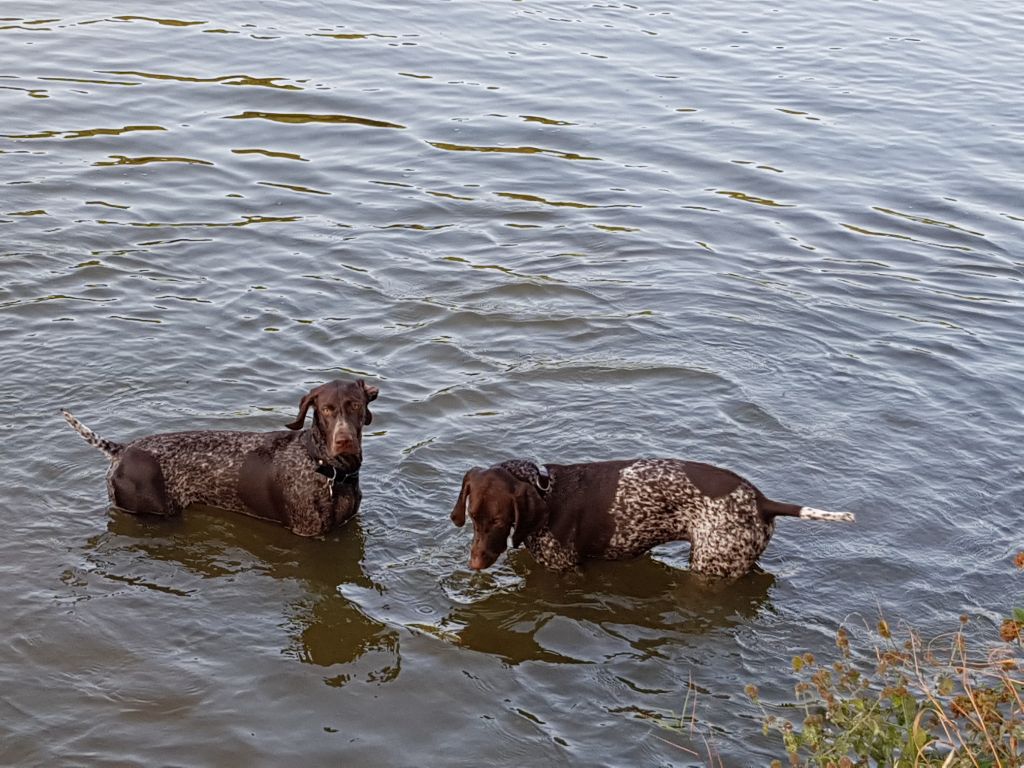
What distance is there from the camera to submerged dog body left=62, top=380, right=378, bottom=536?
8914mm

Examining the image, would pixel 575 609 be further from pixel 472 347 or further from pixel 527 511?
pixel 472 347

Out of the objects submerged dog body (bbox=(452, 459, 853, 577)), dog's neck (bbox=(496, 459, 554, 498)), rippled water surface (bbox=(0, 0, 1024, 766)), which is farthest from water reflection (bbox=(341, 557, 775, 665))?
dog's neck (bbox=(496, 459, 554, 498))

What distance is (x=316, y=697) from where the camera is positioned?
7.53 metres

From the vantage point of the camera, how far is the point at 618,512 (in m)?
8.66

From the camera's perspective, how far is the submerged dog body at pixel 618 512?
830cm

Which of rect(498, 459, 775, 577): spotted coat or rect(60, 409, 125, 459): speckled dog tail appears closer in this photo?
rect(498, 459, 775, 577): spotted coat

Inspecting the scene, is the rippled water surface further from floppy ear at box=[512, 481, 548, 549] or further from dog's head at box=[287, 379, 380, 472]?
dog's head at box=[287, 379, 380, 472]

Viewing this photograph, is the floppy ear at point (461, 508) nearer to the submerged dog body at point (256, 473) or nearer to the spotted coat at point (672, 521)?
the spotted coat at point (672, 521)

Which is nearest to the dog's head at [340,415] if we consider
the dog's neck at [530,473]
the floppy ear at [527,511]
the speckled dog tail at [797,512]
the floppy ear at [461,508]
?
the floppy ear at [461,508]

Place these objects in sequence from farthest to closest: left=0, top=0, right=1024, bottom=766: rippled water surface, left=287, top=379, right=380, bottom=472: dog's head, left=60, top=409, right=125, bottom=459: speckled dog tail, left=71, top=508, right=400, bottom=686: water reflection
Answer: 1. left=60, top=409, right=125, bottom=459: speckled dog tail
2. left=287, top=379, right=380, bottom=472: dog's head
3. left=71, top=508, right=400, bottom=686: water reflection
4. left=0, top=0, right=1024, bottom=766: rippled water surface

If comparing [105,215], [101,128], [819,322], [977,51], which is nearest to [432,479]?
[819,322]

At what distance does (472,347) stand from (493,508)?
12.3 ft

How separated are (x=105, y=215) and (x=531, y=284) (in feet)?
14.8

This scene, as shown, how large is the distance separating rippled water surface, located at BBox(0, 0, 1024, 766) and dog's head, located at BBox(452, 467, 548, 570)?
41 centimetres
